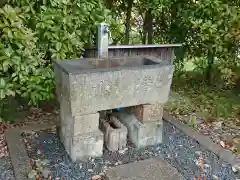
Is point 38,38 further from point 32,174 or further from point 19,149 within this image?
point 32,174

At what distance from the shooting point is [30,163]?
2.64 meters

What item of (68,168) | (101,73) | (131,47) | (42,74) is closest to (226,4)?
(131,47)

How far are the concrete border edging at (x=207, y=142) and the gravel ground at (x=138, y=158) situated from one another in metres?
0.06

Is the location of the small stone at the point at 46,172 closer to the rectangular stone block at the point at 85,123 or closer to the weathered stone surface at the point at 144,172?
the rectangular stone block at the point at 85,123

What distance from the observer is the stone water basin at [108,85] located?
2.44 m

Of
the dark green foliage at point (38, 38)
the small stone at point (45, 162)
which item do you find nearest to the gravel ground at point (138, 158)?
the small stone at point (45, 162)

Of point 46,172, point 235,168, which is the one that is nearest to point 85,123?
point 46,172

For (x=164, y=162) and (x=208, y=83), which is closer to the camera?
(x=164, y=162)

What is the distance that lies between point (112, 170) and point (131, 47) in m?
1.99

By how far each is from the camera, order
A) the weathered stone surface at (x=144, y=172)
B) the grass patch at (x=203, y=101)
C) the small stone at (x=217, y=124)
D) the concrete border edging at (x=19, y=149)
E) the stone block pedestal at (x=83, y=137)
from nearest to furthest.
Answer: the weathered stone surface at (x=144, y=172)
the concrete border edging at (x=19, y=149)
the stone block pedestal at (x=83, y=137)
the small stone at (x=217, y=124)
the grass patch at (x=203, y=101)

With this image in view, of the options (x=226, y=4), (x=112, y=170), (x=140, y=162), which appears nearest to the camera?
(x=112, y=170)

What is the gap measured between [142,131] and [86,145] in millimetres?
624

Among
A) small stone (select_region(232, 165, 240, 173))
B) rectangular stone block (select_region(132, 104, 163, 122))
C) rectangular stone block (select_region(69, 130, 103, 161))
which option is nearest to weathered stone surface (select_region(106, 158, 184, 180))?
rectangular stone block (select_region(69, 130, 103, 161))

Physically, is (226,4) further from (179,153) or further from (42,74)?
(42,74)
